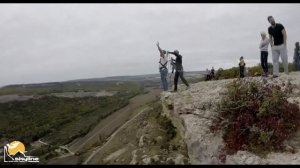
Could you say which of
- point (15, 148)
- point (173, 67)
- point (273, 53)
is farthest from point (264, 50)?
point (15, 148)

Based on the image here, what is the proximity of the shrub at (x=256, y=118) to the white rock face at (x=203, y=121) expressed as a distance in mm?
355

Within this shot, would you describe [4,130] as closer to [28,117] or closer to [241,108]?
[28,117]

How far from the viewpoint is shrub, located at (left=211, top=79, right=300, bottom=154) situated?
1153 centimetres

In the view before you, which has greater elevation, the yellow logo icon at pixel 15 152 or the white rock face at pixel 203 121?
the white rock face at pixel 203 121

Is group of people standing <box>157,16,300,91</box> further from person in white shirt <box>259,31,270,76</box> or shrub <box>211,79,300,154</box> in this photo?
shrub <box>211,79,300,154</box>

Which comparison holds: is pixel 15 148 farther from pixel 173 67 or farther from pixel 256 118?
pixel 256 118

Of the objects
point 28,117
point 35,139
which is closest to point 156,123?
point 35,139

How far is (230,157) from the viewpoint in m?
11.3

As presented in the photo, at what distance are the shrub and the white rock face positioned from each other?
0.35 m

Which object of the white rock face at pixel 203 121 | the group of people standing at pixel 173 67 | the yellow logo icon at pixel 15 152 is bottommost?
the yellow logo icon at pixel 15 152

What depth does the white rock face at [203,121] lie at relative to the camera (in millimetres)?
11016

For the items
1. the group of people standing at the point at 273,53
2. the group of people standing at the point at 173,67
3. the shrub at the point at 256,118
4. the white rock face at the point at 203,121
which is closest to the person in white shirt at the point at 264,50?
the group of people standing at the point at 273,53

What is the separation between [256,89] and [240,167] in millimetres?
3683

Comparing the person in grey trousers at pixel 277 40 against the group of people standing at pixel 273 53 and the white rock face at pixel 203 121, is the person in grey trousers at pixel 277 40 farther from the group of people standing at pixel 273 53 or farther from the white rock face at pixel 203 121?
the white rock face at pixel 203 121
